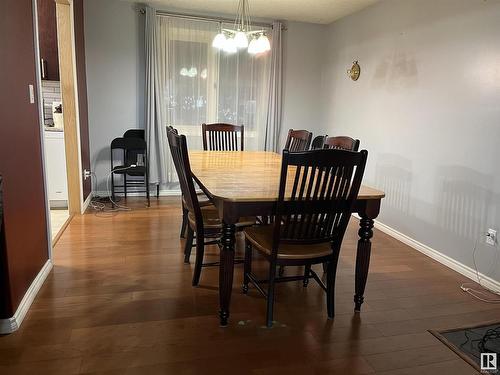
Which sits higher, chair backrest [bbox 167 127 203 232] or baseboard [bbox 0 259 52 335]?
chair backrest [bbox 167 127 203 232]

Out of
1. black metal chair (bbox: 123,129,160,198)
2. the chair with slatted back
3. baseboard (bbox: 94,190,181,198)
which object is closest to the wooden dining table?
the chair with slatted back

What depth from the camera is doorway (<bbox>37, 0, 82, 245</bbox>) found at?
3.68 m

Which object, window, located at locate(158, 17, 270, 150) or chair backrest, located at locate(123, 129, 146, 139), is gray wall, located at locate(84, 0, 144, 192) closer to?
chair backrest, located at locate(123, 129, 146, 139)

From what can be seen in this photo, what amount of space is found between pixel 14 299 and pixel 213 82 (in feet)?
11.8

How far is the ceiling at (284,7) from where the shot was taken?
422cm

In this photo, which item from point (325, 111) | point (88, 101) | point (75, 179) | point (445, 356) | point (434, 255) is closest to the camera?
point (445, 356)

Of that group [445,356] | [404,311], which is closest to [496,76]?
[404,311]

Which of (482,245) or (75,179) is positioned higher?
(75,179)

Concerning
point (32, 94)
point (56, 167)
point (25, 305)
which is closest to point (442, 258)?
point (25, 305)

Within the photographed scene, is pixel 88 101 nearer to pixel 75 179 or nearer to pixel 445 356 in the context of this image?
pixel 75 179

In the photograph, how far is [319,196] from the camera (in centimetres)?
189

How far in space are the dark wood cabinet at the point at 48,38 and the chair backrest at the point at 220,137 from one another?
6.31ft

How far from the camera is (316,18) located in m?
4.89

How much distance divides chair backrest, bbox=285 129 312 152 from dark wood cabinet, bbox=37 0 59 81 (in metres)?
2.82
